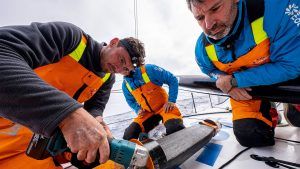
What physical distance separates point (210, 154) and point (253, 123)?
406mm

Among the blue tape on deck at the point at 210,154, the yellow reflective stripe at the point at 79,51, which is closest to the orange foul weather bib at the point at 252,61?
the blue tape on deck at the point at 210,154

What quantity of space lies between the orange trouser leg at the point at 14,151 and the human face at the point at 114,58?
66 centimetres

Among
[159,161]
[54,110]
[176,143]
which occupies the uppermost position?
[54,110]

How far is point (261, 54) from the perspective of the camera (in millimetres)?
1379

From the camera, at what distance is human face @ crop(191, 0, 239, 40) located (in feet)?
4.13

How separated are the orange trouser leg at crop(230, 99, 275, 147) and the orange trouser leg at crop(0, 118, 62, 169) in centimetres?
123

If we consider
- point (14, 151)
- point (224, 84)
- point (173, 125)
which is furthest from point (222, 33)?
point (14, 151)

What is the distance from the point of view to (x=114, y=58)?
1542 millimetres

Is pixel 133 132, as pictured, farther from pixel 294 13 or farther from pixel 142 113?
pixel 294 13

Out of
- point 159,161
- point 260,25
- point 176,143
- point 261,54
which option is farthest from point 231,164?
point 260,25

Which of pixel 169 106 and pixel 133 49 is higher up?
pixel 133 49

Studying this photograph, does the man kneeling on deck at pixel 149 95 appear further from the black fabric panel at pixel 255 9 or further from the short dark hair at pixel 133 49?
the black fabric panel at pixel 255 9

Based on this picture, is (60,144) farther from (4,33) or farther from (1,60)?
(4,33)

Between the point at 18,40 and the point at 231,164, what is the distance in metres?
1.23
